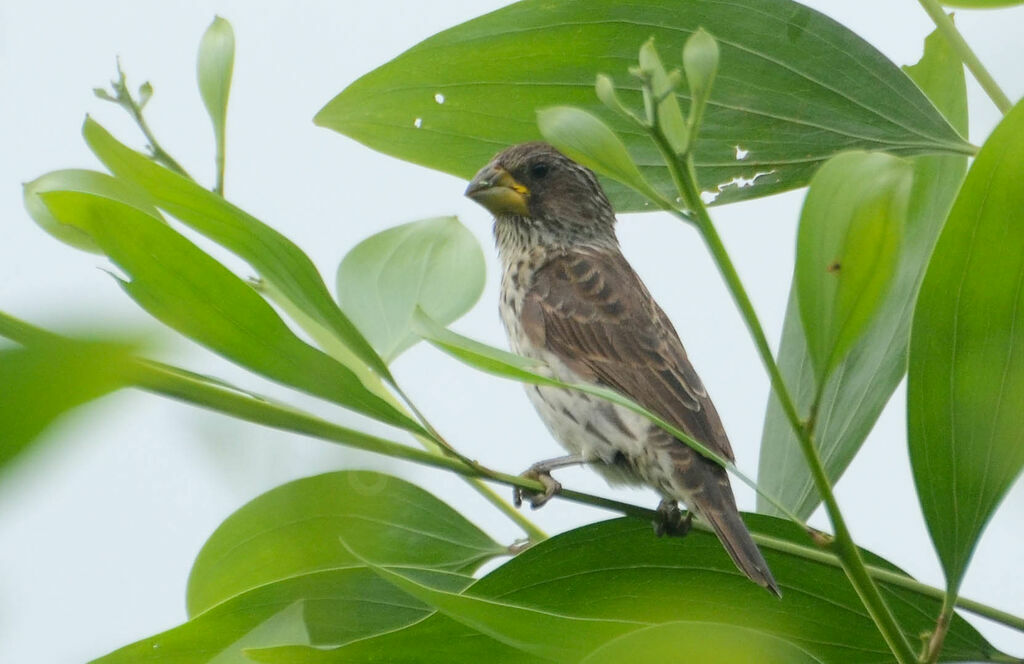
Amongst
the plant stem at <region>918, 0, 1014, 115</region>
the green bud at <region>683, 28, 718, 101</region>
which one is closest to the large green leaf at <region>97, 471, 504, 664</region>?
the green bud at <region>683, 28, 718, 101</region>

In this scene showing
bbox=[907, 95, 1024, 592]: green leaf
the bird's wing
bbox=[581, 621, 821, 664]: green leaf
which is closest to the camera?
bbox=[581, 621, 821, 664]: green leaf

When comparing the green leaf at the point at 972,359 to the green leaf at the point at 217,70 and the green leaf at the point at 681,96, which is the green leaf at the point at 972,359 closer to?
the green leaf at the point at 681,96

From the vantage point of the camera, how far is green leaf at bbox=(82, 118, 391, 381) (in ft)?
4.38

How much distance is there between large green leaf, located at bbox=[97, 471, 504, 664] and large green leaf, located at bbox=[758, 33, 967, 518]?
0.55 meters

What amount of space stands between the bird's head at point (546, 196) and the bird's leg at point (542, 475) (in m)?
0.98

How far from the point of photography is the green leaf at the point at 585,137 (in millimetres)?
1294

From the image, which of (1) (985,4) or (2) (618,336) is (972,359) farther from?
(2) (618,336)

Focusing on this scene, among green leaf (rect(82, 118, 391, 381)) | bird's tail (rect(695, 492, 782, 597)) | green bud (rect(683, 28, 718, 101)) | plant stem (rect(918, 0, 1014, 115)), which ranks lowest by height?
bird's tail (rect(695, 492, 782, 597))

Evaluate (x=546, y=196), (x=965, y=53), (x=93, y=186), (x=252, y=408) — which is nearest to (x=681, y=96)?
(x=965, y=53)

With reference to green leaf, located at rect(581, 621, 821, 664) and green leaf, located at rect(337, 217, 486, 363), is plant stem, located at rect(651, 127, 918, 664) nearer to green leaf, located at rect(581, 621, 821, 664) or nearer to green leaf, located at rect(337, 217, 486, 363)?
green leaf, located at rect(581, 621, 821, 664)

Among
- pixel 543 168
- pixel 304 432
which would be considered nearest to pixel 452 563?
pixel 304 432

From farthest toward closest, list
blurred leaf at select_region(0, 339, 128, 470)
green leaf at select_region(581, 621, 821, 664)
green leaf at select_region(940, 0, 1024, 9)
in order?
green leaf at select_region(940, 0, 1024, 9)
green leaf at select_region(581, 621, 821, 664)
blurred leaf at select_region(0, 339, 128, 470)

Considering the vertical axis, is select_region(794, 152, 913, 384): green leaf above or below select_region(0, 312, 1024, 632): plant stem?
above

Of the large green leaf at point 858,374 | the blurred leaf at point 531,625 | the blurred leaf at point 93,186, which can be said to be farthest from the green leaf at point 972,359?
the blurred leaf at point 93,186
